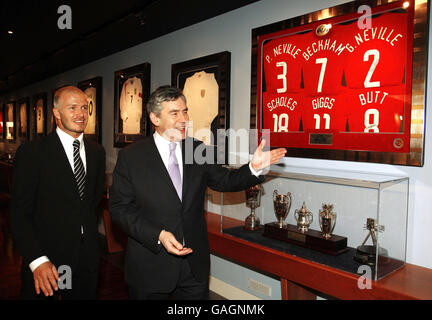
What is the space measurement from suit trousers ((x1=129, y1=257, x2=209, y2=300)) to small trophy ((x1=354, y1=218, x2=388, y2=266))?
947mm

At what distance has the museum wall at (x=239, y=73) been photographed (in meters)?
2.06

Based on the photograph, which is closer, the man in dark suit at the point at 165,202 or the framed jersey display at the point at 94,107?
the man in dark suit at the point at 165,202

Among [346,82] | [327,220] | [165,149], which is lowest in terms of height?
[327,220]

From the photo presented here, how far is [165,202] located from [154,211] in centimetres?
8

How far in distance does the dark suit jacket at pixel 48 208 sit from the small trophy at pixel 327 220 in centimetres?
147

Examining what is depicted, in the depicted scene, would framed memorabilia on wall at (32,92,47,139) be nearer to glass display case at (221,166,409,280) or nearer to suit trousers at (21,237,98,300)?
glass display case at (221,166,409,280)

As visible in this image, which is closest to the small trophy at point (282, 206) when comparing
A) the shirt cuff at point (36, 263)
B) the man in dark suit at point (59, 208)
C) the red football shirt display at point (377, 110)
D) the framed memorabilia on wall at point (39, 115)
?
the red football shirt display at point (377, 110)

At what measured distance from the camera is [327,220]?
2320mm

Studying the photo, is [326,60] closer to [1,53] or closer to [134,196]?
[134,196]

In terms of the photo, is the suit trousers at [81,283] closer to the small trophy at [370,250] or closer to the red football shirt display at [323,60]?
the small trophy at [370,250]

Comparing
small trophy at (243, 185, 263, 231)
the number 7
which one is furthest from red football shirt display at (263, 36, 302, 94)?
small trophy at (243, 185, 263, 231)

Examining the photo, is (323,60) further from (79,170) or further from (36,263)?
(36,263)

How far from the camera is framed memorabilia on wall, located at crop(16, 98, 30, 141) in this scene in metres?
8.17

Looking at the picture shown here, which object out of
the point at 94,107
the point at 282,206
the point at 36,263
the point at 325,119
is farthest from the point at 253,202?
the point at 94,107
